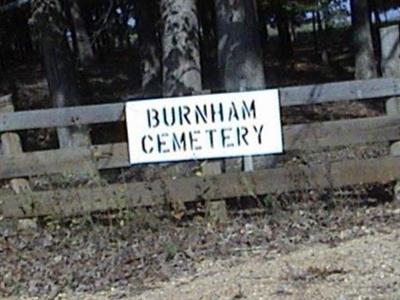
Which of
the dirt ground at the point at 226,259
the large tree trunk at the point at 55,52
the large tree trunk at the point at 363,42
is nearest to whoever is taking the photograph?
the dirt ground at the point at 226,259

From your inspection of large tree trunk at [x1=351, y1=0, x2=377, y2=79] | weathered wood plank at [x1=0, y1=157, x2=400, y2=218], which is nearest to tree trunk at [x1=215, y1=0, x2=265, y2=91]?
weathered wood plank at [x1=0, y1=157, x2=400, y2=218]

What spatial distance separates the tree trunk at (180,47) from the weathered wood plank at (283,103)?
239 cm

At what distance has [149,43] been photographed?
61.1 feet

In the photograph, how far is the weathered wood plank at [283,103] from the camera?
7.17 metres

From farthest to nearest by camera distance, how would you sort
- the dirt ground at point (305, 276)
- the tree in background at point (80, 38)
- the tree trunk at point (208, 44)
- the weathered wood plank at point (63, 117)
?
the tree in background at point (80, 38), the tree trunk at point (208, 44), the weathered wood plank at point (63, 117), the dirt ground at point (305, 276)

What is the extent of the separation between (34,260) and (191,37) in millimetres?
4137

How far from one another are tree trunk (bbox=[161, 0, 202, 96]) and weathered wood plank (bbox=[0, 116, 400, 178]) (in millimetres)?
2441

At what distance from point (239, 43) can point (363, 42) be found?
1430 centimetres

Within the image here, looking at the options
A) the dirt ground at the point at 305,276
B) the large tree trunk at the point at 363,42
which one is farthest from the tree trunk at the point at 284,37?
the dirt ground at the point at 305,276

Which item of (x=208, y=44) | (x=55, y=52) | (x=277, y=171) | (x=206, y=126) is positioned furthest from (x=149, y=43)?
(x=208, y=44)

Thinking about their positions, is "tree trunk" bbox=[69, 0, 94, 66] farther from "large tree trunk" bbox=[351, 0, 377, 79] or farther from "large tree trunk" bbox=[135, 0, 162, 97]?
"large tree trunk" bbox=[351, 0, 377, 79]

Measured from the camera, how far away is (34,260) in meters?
6.70

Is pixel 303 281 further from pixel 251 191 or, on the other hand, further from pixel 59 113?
pixel 59 113

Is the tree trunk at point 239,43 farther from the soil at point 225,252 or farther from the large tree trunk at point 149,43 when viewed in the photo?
the large tree trunk at point 149,43
